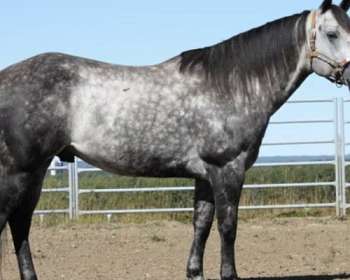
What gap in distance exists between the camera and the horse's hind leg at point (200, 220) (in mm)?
6215

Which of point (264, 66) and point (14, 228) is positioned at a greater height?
point (264, 66)

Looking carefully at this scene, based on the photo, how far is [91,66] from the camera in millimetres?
5922

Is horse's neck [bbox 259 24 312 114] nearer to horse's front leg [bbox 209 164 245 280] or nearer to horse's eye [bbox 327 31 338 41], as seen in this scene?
horse's eye [bbox 327 31 338 41]

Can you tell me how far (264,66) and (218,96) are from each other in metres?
0.44

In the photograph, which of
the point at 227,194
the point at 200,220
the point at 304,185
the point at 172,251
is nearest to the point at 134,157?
the point at 227,194

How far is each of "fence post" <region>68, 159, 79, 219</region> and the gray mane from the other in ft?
23.5

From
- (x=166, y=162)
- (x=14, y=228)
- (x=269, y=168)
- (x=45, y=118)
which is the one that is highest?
(x=45, y=118)

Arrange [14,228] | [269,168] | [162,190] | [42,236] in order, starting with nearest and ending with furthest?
[14,228]
[42,236]
[162,190]
[269,168]

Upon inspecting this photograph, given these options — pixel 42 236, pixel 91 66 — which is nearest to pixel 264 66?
pixel 91 66

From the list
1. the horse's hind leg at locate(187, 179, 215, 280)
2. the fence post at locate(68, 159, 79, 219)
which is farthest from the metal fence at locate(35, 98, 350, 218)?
the horse's hind leg at locate(187, 179, 215, 280)

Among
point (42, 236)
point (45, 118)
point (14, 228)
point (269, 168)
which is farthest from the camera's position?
point (269, 168)

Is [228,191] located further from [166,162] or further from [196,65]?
[196,65]

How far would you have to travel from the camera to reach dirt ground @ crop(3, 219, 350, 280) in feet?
24.6

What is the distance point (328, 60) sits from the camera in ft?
19.7
